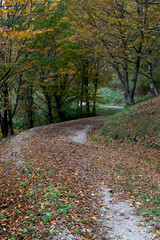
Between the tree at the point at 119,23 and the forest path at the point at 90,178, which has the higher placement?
the tree at the point at 119,23

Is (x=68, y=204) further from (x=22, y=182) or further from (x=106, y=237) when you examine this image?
(x=22, y=182)

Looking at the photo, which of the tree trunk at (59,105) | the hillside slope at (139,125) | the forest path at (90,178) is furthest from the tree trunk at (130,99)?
the tree trunk at (59,105)

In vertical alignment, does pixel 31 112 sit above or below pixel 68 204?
above

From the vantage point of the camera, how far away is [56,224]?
3564 millimetres

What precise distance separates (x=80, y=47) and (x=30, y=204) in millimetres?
11882

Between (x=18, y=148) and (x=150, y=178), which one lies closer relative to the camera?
(x=150, y=178)

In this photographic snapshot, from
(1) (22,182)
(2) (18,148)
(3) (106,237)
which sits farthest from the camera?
(2) (18,148)

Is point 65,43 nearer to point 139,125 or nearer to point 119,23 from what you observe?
point 119,23

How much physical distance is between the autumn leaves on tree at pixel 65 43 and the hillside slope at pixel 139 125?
11.0 feet

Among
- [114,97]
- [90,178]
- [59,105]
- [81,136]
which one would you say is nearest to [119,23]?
[81,136]

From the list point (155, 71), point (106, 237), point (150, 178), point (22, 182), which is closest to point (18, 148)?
point (22, 182)

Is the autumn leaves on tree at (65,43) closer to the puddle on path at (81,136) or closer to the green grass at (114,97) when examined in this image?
the puddle on path at (81,136)

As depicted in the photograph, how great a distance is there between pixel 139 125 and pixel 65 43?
7200 millimetres

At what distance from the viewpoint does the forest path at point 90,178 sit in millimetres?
3496
